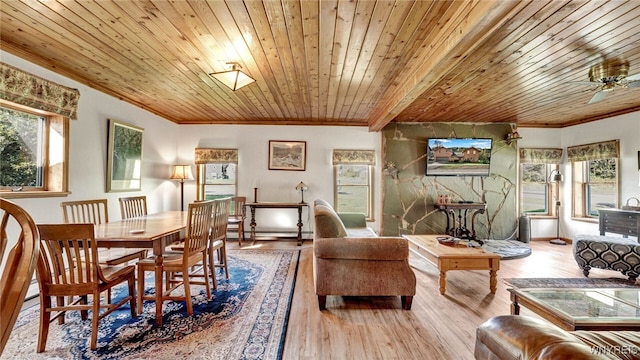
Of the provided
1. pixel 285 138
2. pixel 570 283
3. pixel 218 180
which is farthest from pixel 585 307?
pixel 218 180

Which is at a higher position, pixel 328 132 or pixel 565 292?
pixel 328 132

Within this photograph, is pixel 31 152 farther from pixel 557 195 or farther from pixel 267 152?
pixel 557 195

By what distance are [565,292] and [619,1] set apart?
202 cm

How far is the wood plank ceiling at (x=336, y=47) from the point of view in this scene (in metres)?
1.97

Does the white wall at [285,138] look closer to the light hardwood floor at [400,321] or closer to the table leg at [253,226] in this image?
the table leg at [253,226]

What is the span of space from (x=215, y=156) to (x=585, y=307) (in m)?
5.44

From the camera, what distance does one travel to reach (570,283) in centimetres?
320

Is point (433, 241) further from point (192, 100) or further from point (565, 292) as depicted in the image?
point (192, 100)

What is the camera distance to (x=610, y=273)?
3.61 m

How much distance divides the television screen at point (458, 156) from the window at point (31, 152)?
5.58 metres

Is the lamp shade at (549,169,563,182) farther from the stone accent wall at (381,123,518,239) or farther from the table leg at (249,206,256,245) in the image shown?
the table leg at (249,206,256,245)

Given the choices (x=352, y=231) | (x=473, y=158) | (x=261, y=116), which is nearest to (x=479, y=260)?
(x=352, y=231)

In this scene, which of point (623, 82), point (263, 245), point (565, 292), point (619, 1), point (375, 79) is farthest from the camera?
point (263, 245)

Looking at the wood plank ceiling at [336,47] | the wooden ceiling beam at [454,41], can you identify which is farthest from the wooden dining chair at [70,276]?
the wooden ceiling beam at [454,41]
